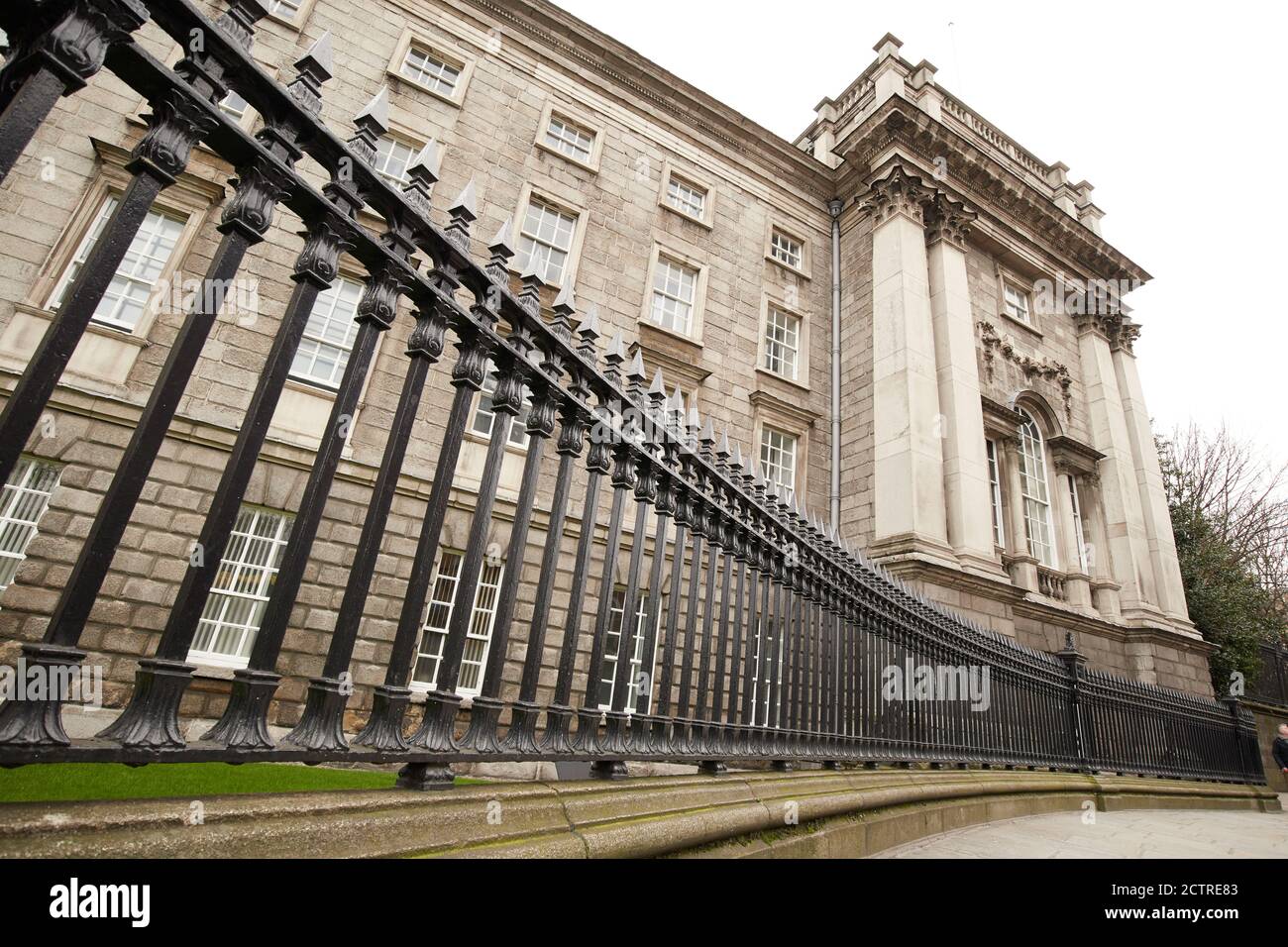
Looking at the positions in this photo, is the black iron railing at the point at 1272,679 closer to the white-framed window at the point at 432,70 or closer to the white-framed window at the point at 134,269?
the white-framed window at the point at 432,70

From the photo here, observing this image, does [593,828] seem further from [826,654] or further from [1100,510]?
[1100,510]

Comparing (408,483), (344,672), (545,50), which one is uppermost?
(545,50)

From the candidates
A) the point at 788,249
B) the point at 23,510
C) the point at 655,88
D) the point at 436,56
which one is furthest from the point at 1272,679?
the point at 23,510

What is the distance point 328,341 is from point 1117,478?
19.4m

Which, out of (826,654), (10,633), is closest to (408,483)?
(10,633)

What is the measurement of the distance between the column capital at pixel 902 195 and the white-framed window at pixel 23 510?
17309 mm

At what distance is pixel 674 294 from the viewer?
14344 millimetres

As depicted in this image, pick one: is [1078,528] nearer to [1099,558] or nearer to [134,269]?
[1099,558]
